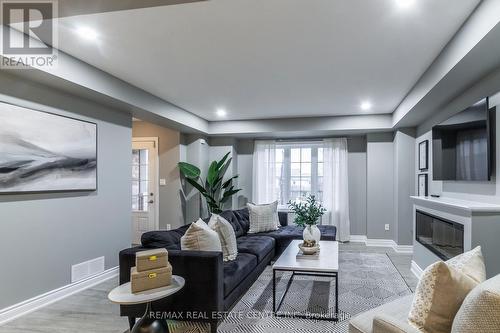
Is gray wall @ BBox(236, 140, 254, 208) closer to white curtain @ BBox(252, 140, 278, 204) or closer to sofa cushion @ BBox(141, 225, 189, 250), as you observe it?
white curtain @ BBox(252, 140, 278, 204)

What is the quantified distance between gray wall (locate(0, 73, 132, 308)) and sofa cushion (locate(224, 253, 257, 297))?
176cm

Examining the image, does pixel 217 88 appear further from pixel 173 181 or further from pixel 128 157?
pixel 173 181

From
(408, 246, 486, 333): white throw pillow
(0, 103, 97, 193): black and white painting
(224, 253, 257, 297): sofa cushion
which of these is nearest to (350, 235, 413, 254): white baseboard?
(224, 253, 257, 297): sofa cushion

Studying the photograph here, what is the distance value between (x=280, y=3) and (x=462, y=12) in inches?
50.5

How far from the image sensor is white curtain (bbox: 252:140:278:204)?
6.82 meters

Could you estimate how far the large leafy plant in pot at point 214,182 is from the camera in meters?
6.06

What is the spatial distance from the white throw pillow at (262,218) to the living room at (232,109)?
26 millimetres

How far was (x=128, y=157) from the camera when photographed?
440 cm

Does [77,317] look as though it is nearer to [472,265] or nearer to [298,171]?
[472,265]

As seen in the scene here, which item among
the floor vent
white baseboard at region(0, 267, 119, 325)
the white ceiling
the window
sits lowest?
white baseboard at region(0, 267, 119, 325)

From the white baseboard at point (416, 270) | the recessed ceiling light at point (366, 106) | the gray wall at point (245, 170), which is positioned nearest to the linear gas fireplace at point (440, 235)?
the white baseboard at point (416, 270)

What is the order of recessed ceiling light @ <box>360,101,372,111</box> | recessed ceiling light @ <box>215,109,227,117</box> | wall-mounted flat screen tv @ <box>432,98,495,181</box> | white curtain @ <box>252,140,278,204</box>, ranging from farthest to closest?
white curtain @ <box>252,140,278,204</box> → recessed ceiling light @ <box>215,109,227,117</box> → recessed ceiling light @ <box>360,101,372,111</box> → wall-mounted flat screen tv @ <box>432,98,495,181</box>

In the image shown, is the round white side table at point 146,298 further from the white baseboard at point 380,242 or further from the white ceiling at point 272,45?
the white baseboard at point 380,242

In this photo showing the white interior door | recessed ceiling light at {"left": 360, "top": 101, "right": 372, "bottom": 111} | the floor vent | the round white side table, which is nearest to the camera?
the round white side table
